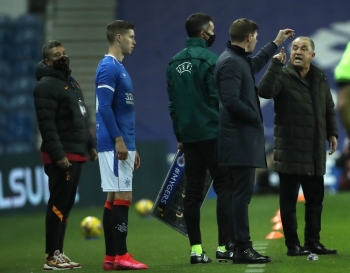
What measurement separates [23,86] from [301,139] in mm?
14178

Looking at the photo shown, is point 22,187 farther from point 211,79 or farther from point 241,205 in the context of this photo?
point 241,205

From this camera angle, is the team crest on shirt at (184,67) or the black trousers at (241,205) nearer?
the black trousers at (241,205)

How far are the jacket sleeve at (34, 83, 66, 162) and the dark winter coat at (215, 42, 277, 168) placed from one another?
152 cm

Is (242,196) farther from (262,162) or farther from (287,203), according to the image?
(287,203)

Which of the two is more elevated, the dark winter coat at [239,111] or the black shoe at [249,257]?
the dark winter coat at [239,111]

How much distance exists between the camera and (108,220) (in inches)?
288

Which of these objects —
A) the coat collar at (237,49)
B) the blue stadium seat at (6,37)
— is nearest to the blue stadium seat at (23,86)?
the blue stadium seat at (6,37)

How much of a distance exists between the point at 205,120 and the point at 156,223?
6.10 metres

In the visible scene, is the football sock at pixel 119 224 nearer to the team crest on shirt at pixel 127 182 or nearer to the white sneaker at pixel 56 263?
the team crest on shirt at pixel 127 182

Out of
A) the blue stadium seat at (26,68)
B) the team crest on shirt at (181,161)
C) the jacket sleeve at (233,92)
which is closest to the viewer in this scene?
the jacket sleeve at (233,92)

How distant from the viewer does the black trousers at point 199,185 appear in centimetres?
744

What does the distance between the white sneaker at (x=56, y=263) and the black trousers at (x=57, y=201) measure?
0.07 m

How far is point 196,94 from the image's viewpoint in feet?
24.4

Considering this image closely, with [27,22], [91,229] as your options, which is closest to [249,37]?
[91,229]
